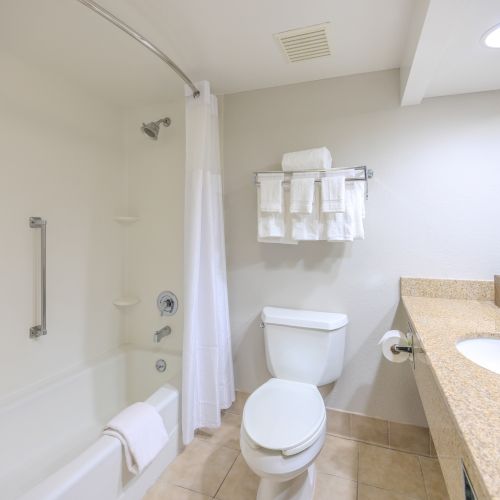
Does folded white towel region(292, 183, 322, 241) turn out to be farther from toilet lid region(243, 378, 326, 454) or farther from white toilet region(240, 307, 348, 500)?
toilet lid region(243, 378, 326, 454)

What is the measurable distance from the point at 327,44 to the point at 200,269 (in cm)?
132

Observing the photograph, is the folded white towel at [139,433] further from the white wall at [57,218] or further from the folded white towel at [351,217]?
the folded white towel at [351,217]

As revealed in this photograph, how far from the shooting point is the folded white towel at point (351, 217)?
5.26ft

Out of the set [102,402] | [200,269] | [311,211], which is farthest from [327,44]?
[102,402]

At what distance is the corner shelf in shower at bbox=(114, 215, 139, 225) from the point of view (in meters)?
2.08

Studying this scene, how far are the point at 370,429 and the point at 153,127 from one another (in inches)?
90.4

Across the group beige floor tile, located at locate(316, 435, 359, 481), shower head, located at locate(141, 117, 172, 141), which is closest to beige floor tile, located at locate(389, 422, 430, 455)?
beige floor tile, located at locate(316, 435, 359, 481)

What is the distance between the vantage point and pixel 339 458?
5.43 ft

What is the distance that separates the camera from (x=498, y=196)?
1.55 meters

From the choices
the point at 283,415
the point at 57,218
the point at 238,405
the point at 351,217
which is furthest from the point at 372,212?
the point at 57,218

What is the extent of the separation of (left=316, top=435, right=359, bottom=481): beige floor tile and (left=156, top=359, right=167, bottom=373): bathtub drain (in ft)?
3.59

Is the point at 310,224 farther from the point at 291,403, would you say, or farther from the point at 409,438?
the point at 409,438

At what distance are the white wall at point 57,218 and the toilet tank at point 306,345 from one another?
3.91 ft

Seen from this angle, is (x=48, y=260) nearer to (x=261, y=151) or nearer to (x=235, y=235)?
(x=235, y=235)
